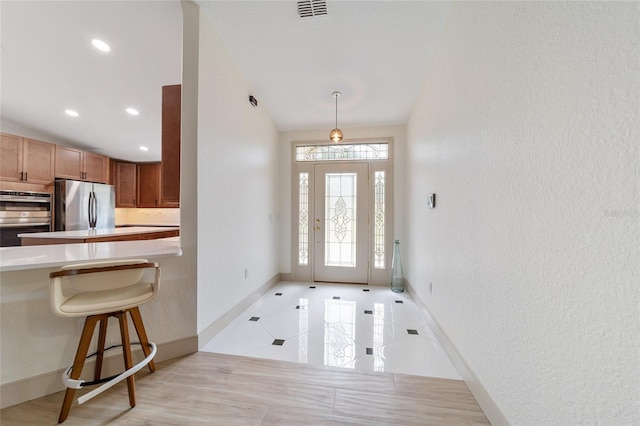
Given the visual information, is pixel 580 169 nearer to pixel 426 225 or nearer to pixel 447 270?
pixel 447 270

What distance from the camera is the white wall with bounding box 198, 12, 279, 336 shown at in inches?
78.4

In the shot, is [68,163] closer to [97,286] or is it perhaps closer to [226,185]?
[226,185]

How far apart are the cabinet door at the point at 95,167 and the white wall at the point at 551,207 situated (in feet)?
21.2

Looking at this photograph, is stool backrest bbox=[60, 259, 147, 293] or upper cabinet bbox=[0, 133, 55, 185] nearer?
stool backrest bbox=[60, 259, 147, 293]

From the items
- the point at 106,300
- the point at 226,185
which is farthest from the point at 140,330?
the point at 226,185

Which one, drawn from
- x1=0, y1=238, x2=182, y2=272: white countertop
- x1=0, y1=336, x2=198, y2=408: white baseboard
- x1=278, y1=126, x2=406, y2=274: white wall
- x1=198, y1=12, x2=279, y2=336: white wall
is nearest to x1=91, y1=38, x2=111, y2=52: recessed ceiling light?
x1=198, y1=12, x2=279, y2=336: white wall

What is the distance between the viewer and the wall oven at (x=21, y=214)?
3.29m

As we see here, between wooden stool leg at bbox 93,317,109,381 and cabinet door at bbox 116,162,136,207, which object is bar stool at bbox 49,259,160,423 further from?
cabinet door at bbox 116,162,136,207

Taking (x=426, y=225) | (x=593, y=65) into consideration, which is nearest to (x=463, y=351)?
(x=426, y=225)

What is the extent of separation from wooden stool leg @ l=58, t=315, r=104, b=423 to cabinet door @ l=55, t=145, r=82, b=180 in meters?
4.60

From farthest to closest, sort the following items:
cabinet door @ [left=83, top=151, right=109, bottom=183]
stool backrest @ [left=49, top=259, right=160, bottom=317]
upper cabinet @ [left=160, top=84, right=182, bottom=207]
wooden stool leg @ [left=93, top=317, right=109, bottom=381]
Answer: cabinet door @ [left=83, top=151, right=109, bottom=183] < upper cabinet @ [left=160, top=84, right=182, bottom=207] < wooden stool leg @ [left=93, top=317, right=109, bottom=381] < stool backrest @ [left=49, top=259, right=160, bottom=317]

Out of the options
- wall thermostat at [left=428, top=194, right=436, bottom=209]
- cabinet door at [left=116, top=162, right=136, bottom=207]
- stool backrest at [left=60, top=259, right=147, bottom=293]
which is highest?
cabinet door at [left=116, top=162, right=136, bottom=207]

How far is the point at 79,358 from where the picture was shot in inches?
51.1

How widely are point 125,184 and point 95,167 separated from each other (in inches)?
26.6
